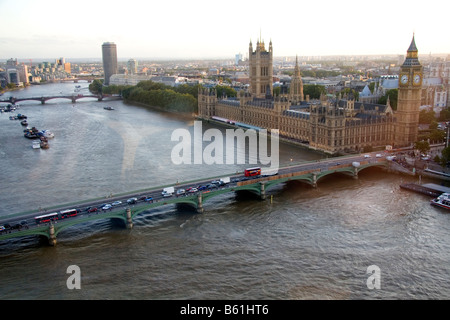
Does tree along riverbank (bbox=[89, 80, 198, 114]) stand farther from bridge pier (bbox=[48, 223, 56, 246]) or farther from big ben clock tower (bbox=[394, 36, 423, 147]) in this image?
bridge pier (bbox=[48, 223, 56, 246])

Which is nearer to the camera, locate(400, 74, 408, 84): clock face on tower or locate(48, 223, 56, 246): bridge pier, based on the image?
locate(48, 223, 56, 246): bridge pier

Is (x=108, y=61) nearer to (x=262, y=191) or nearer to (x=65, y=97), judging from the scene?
(x=65, y=97)

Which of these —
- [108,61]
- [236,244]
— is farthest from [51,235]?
[108,61]

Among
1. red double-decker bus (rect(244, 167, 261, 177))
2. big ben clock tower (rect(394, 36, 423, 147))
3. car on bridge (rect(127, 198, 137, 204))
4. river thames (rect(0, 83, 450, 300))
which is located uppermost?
big ben clock tower (rect(394, 36, 423, 147))

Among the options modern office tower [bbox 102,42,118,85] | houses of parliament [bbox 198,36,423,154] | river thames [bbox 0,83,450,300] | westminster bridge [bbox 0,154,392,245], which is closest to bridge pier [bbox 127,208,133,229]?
westminster bridge [bbox 0,154,392,245]

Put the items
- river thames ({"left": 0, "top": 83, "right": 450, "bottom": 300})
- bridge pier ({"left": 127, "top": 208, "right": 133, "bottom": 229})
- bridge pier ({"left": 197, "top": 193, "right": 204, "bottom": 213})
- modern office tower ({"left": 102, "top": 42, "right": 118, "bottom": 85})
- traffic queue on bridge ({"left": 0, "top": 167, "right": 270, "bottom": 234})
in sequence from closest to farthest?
river thames ({"left": 0, "top": 83, "right": 450, "bottom": 300}) < traffic queue on bridge ({"left": 0, "top": 167, "right": 270, "bottom": 234}) < bridge pier ({"left": 127, "top": 208, "right": 133, "bottom": 229}) < bridge pier ({"left": 197, "top": 193, "right": 204, "bottom": 213}) < modern office tower ({"left": 102, "top": 42, "right": 118, "bottom": 85})
